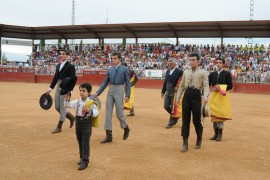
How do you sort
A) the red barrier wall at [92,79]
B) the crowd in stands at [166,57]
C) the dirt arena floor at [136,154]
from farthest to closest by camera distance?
the crowd in stands at [166,57] → the red barrier wall at [92,79] → the dirt arena floor at [136,154]

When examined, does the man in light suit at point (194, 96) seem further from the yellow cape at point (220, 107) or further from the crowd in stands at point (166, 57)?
the crowd in stands at point (166, 57)

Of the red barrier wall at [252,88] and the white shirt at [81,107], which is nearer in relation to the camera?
the white shirt at [81,107]

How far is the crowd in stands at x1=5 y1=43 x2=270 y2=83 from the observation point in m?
24.0

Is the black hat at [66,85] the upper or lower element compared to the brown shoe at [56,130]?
upper

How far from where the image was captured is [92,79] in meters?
27.8

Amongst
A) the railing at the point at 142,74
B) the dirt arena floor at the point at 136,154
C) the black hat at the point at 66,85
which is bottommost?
the dirt arena floor at the point at 136,154

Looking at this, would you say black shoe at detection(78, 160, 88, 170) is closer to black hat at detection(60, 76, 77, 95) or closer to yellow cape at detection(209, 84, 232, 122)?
black hat at detection(60, 76, 77, 95)

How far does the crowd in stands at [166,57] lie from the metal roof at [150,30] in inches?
48.2

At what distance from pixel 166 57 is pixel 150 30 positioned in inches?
119

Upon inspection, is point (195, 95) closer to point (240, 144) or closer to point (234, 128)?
point (240, 144)

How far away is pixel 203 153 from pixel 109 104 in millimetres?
1881

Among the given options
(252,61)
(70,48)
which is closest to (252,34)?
(252,61)

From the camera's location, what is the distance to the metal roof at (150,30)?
Result: 1096 inches

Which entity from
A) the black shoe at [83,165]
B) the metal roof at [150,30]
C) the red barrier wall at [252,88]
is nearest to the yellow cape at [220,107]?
the black shoe at [83,165]
